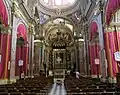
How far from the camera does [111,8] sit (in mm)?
7258

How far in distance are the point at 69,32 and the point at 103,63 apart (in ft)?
51.7

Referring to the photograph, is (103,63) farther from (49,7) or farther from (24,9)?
(49,7)

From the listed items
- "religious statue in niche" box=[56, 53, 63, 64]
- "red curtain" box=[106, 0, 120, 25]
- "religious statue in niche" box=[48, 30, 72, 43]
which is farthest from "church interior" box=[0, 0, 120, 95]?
"religious statue in niche" box=[48, 30, 72, 43]

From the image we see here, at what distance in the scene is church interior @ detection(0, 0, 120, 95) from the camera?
5848 millimetres

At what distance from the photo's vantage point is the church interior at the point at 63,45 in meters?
5.85

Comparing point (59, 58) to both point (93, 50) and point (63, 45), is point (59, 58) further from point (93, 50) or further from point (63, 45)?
point (93, 50)

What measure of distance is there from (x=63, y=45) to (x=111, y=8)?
1674 centimetres

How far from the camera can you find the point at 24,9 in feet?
36.9

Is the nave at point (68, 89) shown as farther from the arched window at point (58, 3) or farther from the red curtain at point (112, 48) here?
the arched window at point (58, 3)

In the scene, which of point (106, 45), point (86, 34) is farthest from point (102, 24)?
point (86, 34)

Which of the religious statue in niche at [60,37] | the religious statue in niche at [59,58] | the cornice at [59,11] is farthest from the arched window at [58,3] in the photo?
the religious statue in niche at [59,58]

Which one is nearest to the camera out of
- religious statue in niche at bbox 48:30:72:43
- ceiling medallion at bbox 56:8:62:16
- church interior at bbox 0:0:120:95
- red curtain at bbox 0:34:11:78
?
church interior at bbox 0:0:120:95

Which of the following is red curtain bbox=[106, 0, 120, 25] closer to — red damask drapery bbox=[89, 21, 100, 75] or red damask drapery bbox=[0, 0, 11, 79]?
red damask drapery bbox=[89, 21, 100, 75]

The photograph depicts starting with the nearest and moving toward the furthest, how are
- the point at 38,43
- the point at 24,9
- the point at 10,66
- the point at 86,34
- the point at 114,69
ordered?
the point at 114,69
the point at 10,66
the point at 24,9
the point at 86,34
the point at 38,43
